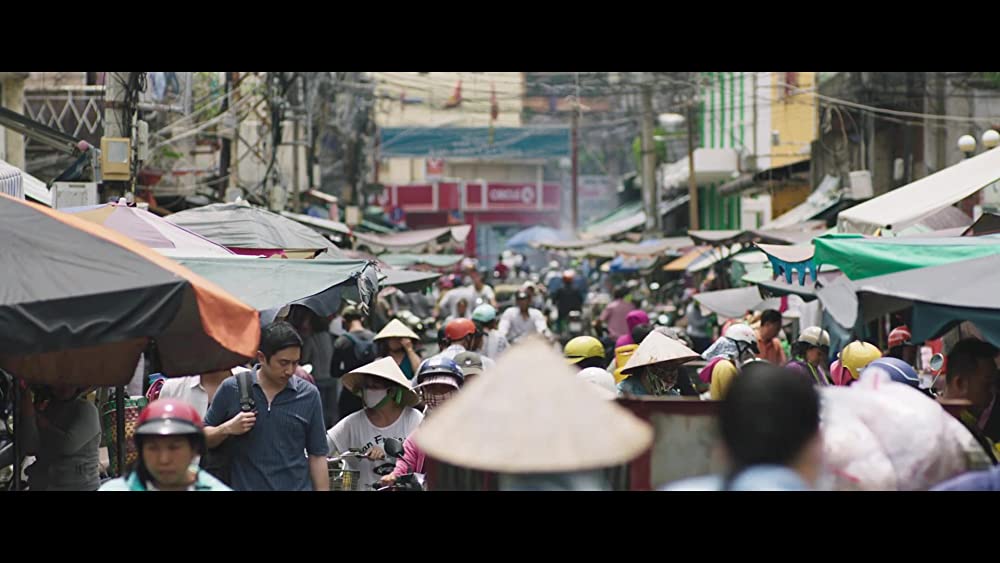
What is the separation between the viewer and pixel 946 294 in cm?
588

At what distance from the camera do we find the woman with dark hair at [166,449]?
4551 millimetres

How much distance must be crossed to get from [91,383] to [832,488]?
410cm

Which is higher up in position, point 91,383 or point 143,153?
point 143,153

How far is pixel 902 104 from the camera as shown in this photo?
22.4m

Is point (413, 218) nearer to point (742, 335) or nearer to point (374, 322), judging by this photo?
point (374, 322)

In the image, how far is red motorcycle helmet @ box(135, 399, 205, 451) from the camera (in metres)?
4.54

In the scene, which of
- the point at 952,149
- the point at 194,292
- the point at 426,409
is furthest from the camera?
the point at 952,149

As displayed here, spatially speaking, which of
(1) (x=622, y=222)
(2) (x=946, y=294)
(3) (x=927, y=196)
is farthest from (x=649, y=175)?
(2) (x=946, y=294)

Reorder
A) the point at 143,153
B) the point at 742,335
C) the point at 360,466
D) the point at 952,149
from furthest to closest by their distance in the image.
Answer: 1. the point at 952,149
2. the point at 143,153
3. the point at 742,335
4. the point at 360,466

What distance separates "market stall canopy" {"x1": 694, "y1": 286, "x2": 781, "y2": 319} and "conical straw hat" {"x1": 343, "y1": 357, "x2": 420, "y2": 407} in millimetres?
8010

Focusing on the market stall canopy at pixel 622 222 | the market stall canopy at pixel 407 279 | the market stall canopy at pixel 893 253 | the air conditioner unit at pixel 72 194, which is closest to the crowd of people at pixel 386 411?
the market stall canopy at pixel 893 253

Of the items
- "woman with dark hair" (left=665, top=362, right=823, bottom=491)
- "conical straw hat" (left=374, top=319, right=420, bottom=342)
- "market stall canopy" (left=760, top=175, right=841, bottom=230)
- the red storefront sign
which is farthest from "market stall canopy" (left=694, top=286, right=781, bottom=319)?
the red storefront sign

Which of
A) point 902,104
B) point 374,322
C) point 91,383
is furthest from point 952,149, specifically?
point 91,383

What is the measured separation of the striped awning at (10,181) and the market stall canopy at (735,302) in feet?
27.5
